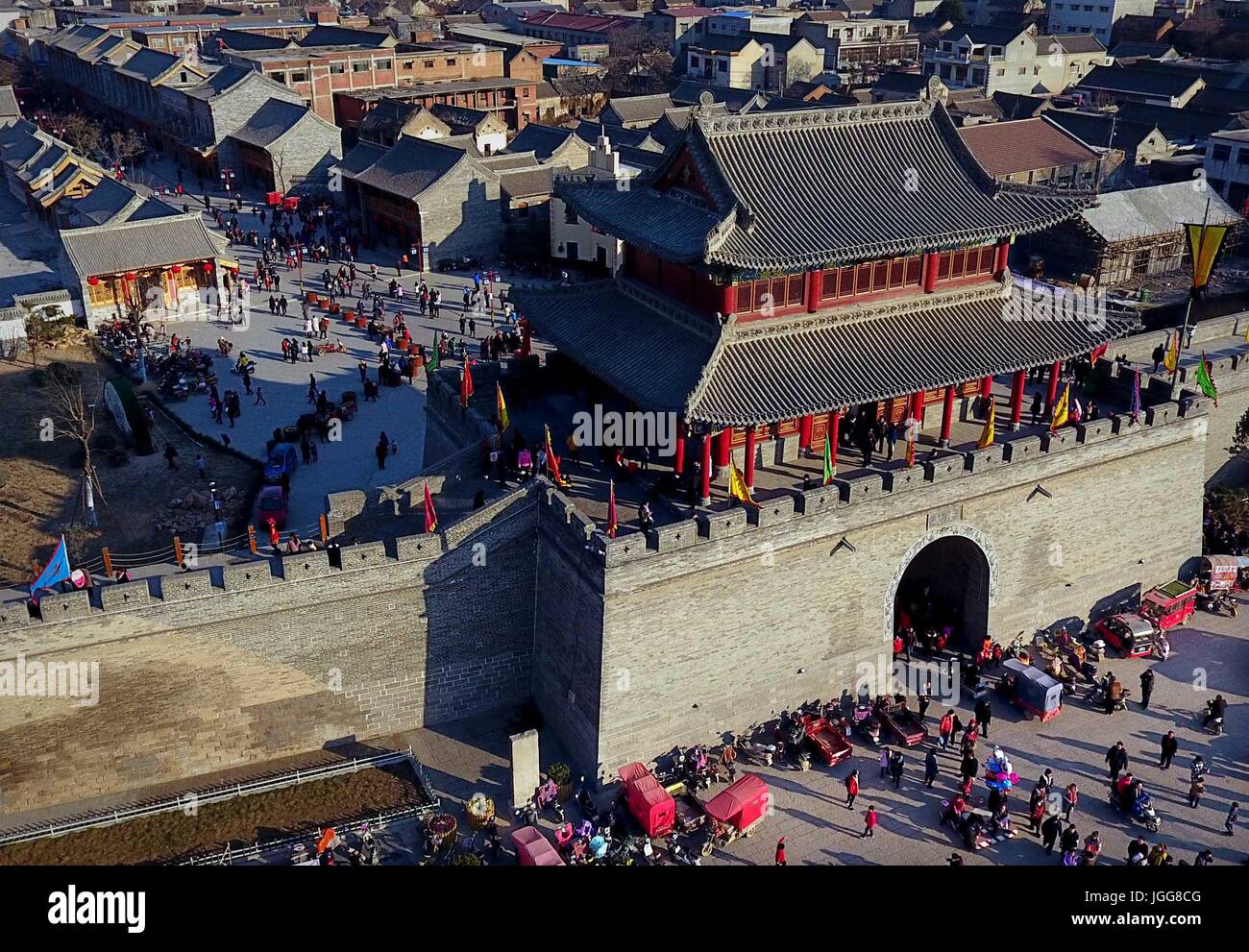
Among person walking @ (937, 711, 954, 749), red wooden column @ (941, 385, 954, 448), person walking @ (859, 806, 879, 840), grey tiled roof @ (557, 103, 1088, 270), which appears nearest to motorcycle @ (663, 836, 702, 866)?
person walking @ (859, 806, 879, 840)

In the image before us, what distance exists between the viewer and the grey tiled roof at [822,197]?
27.0 m

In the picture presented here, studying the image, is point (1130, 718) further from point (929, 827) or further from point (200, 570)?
point (200, 570)

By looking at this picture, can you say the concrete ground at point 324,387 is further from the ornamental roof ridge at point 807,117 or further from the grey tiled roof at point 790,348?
the ornamental roof ridge at point 807,117

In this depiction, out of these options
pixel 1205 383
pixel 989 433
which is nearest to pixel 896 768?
pixel 989 433

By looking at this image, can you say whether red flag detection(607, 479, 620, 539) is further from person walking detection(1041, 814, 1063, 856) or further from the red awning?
person walking detection(1041, 814, 1063, 856)

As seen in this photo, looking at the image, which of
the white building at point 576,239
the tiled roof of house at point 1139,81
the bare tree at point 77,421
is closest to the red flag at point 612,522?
the bare tree at point 77,421

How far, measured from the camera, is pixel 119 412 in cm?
4200

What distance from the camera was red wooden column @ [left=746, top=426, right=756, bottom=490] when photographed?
91.4 ft

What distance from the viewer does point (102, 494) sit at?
38219 millimetres

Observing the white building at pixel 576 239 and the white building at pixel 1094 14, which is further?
the white building at pixel 1094 14

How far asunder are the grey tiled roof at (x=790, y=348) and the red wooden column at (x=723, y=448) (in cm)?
183
